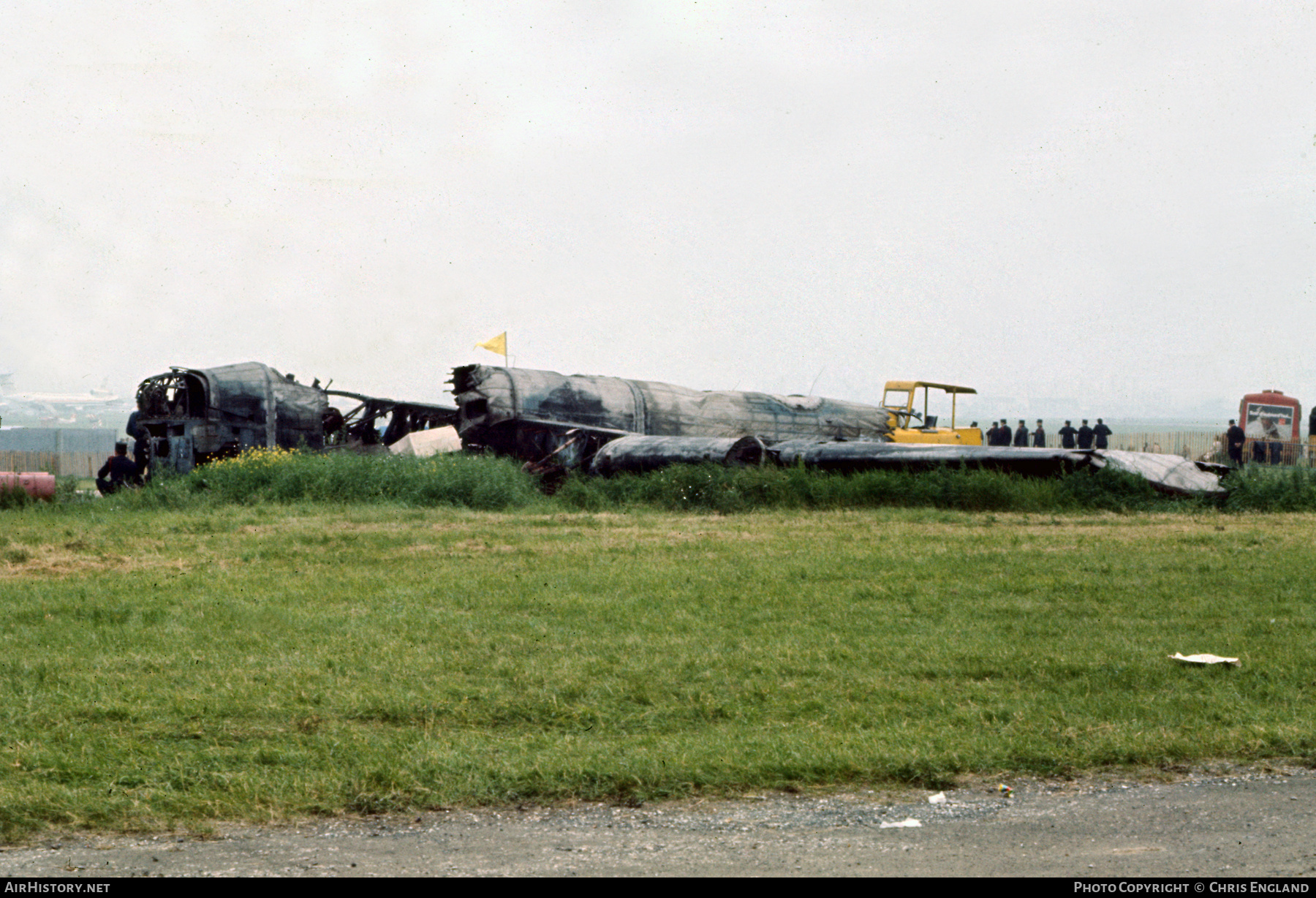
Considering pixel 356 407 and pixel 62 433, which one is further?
pixel 62 433

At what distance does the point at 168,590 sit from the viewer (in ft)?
39.4

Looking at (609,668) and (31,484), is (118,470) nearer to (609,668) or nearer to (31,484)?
(31,484)

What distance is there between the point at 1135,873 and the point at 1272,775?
1922 mm

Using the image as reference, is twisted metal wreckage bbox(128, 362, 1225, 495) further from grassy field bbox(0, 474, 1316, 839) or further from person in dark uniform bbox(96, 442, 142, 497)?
grassy field bbox(0, 474, 1316, 839)

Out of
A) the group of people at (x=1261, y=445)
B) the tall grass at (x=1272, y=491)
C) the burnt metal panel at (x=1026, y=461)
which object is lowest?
the tall grass at (x=1272, y=491)

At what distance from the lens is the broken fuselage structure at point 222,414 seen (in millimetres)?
28031

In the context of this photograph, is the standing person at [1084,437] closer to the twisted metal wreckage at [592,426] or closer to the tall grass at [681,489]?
the twisted metal wreckage at [592,426]

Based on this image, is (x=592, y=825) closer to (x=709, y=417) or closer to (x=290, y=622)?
(x=290, y=622)

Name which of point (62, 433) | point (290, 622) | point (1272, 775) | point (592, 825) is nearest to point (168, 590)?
point (290, 622)

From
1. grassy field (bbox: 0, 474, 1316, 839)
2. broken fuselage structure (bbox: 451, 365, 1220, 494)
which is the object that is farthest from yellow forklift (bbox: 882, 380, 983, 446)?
grassy field (bbox: 0, 474, 1316, 839)

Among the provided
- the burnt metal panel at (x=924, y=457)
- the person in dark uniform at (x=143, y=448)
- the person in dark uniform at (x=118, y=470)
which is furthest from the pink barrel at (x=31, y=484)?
the burnt metal panel at (x=924, y=457)

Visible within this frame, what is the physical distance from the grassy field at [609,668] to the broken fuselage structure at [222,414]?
40.9ft

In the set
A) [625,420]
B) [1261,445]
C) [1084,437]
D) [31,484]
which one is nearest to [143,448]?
[31,484]

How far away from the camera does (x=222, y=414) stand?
28.3 m
